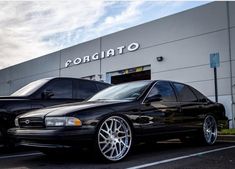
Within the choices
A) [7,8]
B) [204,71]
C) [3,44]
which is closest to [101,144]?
[7,8]

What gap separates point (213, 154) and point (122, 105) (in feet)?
5.85

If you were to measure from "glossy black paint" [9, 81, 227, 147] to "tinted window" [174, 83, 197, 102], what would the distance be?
0.08 m

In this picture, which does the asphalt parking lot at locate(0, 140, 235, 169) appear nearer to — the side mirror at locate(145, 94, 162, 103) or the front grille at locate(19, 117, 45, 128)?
the front grille at locate(19, 117, 45, 128)

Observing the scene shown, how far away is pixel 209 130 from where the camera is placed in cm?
666

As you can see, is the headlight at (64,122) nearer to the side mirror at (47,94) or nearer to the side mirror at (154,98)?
the side mirror at (154,98)

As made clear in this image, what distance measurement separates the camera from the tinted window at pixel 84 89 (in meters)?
7.39

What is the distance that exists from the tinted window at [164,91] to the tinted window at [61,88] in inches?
90.2

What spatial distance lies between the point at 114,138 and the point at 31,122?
3.99 ft

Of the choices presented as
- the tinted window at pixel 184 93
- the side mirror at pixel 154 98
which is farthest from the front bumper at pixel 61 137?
the tinted window at pixel 184 93

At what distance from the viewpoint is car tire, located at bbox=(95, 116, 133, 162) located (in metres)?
4.46

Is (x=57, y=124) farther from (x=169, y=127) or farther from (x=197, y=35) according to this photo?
(x=197, y=35)

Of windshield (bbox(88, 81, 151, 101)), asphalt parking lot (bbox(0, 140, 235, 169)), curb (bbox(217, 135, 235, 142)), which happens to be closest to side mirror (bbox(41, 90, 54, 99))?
windshield (bbox(88, 81, 151, 101))

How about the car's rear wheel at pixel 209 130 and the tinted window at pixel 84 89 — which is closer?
the car's rear wheel at pixel 209 130

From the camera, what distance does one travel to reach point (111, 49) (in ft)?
66.3
